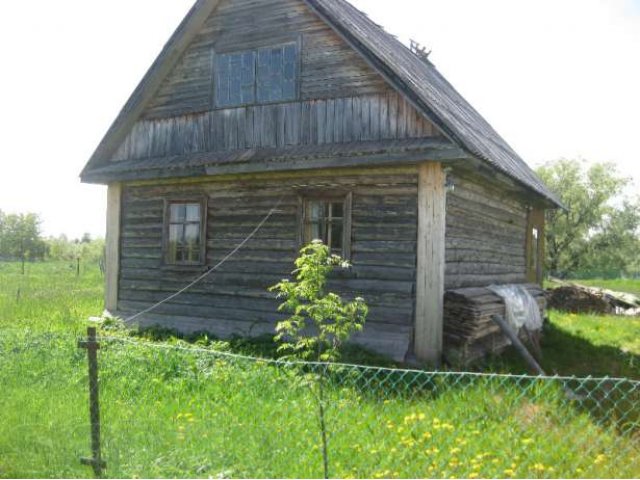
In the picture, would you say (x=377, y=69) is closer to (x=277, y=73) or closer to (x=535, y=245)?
(x=277, y=73)

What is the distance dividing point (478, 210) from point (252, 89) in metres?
4.50

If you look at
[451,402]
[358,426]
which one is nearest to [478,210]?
[451,402]

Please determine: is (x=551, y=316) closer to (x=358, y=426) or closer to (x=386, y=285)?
(x=386, y=285)

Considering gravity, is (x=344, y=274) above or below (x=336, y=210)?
below

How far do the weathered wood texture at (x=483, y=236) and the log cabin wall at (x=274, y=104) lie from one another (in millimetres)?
1735

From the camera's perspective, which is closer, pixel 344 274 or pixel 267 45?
pixel 344 274

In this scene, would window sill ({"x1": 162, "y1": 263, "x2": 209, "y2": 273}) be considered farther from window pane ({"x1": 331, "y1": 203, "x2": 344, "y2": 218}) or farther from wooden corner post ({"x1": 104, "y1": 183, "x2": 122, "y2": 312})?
window pane ({"x1": 331, "y1": 203, "x2": 344, "y2": 218})

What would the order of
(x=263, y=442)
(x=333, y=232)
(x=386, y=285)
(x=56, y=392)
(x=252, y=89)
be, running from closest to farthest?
(x=263, y=442) < (x=56, y=392) < (x=386, y=285) < (x=333, y=232) < (x=252, y=89)

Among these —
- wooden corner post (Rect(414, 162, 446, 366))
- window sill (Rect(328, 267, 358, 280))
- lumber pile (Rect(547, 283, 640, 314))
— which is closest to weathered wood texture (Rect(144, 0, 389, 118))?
wooden corner post (Rect(414, 162, 446, 366))

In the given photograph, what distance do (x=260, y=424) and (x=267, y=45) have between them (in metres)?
7.24

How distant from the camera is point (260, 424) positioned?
577 centimetres

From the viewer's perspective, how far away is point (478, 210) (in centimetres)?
1119

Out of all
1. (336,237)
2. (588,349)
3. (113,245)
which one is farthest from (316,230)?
(588,349)

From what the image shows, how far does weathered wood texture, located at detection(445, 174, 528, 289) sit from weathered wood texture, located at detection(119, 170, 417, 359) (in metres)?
0.91
